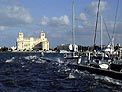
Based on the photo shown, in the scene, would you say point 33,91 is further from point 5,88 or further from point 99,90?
point 99,90

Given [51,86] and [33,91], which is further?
[51,86]

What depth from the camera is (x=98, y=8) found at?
89375 millimetres

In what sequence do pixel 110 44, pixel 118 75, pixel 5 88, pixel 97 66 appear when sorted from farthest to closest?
pixel 110 44 < pixel 97 66 < pixel 118 75 < pixel 5 88

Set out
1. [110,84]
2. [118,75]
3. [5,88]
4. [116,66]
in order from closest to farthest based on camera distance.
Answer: [5,88]
[110,84]
[118,75]
[116,66]

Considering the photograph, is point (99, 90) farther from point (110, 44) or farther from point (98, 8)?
point (110, 44)

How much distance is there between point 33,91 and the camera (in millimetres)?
37906

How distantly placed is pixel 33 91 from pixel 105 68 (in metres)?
22.3

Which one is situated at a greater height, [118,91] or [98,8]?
[98,8]

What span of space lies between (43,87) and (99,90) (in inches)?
243

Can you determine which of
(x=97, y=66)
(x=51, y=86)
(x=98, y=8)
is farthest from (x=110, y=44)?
(x=51, y=86)

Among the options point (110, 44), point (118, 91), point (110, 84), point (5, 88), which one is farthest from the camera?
point (110, 44)

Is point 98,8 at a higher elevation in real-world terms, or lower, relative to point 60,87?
higher

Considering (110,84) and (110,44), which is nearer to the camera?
(110,84)

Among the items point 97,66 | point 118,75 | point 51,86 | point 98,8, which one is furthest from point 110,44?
point 51,86
